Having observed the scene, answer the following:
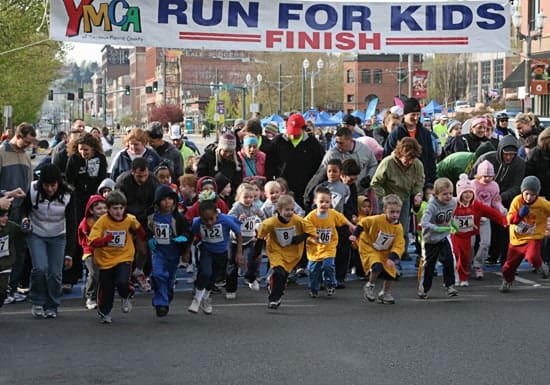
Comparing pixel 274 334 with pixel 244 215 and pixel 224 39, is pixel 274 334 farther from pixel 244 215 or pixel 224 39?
pixel 224 39

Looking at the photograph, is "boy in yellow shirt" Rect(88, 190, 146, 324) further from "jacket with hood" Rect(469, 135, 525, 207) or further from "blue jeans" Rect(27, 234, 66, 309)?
"jacket with hood" Rect(469, 135, 525, 207)

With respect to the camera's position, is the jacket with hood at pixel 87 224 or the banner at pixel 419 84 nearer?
the jacket with hood at pixel 87 224

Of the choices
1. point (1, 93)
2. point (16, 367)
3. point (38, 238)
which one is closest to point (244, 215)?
point (38, 238)

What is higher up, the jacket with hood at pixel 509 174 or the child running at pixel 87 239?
the jacket with hood at pixel 509 174

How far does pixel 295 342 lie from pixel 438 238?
115 inches

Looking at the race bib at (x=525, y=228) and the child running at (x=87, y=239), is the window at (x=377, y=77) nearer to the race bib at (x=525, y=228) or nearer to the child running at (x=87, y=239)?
the race bib at (x=525, y=228)

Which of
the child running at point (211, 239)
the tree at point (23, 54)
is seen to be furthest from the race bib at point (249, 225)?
the tree at point (23, 54)

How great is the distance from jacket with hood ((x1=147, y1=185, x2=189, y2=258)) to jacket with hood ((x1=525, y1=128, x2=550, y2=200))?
5.04 m

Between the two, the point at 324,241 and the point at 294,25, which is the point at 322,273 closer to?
the point at 324,241

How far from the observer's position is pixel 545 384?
255 inches

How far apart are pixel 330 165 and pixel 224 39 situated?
232cm

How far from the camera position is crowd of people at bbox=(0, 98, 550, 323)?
9.46m

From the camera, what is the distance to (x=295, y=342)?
7.98 meters

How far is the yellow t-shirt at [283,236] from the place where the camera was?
33.1ft
